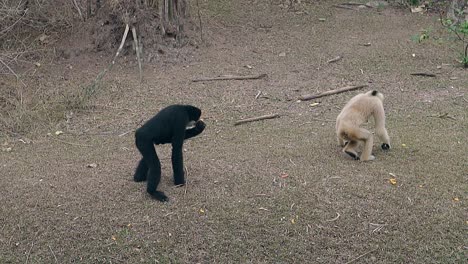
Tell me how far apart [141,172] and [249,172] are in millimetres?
1266

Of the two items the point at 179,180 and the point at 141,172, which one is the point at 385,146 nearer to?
the point at 179,180

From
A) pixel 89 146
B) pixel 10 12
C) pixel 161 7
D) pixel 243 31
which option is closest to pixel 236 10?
pixel 243 31

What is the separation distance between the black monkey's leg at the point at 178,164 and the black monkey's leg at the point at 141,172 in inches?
15.4

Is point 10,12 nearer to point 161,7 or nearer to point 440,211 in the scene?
point 161,7

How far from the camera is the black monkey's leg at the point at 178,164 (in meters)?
5.95

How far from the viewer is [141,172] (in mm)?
6395

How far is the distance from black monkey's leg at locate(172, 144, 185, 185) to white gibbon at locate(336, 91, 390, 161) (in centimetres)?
210

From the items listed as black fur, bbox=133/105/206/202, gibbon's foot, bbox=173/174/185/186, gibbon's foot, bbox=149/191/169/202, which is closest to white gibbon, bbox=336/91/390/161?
black fur, bbox=133/105/206/202

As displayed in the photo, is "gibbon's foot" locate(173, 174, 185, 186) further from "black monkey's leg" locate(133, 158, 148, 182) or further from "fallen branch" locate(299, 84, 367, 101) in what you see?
"fallen branch" locate(299, 84, 367, 101)

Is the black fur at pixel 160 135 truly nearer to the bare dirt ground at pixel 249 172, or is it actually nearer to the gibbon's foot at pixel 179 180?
the gibbon's foot at pixel 179 180

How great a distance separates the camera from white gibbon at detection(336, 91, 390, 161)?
6.76m

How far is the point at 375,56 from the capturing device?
36.5ft

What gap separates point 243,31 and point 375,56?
3.12m

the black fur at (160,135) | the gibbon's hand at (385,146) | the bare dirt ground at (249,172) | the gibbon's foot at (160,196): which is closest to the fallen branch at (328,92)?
the bare dirt ground at (249,172)
